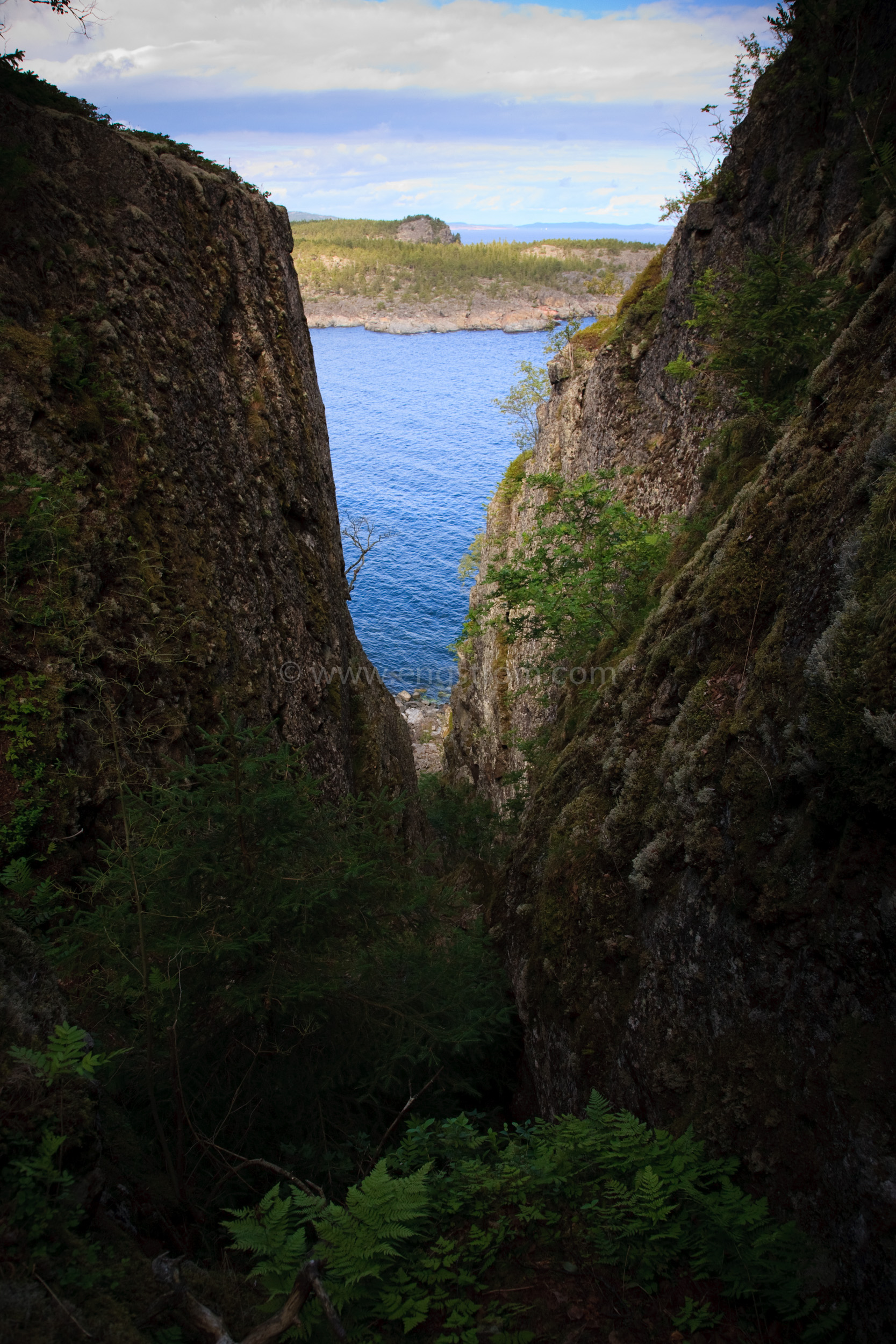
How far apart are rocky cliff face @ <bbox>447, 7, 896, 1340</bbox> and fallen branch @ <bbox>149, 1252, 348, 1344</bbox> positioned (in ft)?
7.77

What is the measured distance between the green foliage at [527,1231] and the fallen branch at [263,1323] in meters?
0.09

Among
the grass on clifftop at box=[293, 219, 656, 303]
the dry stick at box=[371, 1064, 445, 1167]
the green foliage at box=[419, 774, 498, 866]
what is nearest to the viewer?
the dry stick at box=[371, 1064, 445, 1167]

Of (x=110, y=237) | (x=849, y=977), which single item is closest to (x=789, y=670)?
(x=849, y=977)

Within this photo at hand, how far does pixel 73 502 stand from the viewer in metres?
8.07

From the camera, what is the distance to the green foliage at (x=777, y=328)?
748 centimetres

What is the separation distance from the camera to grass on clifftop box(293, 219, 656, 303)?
139 metres

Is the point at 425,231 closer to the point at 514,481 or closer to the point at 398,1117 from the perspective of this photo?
the point at 514,481

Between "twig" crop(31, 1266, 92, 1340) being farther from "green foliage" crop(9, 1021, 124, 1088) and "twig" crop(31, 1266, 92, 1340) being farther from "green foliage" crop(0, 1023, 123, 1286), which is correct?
"green foliage" crop(9, 1021, 124, 1088)

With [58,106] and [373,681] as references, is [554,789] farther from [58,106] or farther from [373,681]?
[58,106]

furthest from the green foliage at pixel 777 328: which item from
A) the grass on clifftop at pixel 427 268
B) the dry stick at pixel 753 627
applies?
the grass on clifftop at pixel 427 268

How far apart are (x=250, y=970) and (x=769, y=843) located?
12.0 feet

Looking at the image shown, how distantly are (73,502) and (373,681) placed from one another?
37.4 feet

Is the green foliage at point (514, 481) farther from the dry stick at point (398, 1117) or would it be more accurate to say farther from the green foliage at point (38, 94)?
the dry stick at point (398, 1117)

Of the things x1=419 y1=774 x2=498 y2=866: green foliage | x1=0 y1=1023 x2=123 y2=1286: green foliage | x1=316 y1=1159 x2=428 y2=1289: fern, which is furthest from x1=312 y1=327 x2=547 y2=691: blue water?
x1=0 y1=1023 x2=123 y2=1286: green foliage
